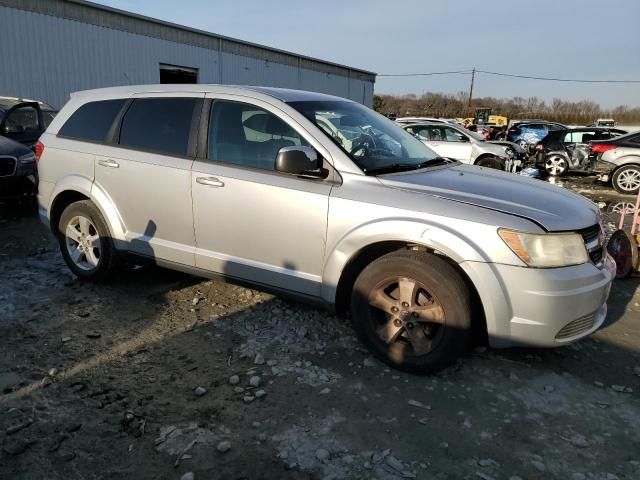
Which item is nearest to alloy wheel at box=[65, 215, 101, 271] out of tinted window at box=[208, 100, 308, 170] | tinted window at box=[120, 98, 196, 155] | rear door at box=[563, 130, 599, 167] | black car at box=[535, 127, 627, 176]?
tinted window at box=[120, 98, 196, 155]

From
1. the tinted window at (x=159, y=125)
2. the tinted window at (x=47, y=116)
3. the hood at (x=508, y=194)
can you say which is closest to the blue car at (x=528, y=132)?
the tinted window at (x=47, y=116)

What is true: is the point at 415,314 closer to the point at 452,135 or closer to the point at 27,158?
the point at 27,158

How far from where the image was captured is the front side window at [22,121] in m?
8.65

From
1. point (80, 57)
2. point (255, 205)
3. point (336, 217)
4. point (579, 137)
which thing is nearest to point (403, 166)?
point (336, 217)

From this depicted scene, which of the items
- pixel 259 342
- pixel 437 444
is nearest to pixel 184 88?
pixel 259 342

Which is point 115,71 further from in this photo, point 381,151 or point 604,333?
point 604,333

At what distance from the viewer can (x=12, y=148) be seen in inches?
307

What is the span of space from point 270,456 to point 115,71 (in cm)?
1903

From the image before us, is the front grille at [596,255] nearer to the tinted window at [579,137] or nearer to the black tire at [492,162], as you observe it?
the black tire at [492,162]

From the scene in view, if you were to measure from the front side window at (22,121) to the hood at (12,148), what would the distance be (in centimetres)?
68

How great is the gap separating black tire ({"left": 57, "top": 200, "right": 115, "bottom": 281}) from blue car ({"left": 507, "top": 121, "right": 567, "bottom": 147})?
815 inches

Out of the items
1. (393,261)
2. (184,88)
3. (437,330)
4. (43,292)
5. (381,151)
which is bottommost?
(43,292)

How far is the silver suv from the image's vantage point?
2.99 meters

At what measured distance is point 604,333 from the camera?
4.09 metres
